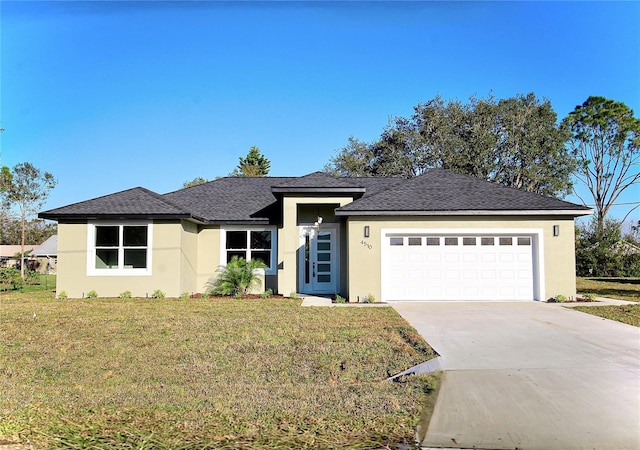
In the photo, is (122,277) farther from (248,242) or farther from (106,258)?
(248,242)

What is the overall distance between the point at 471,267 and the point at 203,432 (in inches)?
455

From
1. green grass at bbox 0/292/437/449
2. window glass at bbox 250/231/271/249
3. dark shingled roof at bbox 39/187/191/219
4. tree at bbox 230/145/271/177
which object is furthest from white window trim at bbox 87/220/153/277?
tree at bbox 230/145/271/177

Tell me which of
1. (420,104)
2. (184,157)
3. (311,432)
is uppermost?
(420,104)

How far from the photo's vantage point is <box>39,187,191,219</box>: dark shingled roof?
1475cm

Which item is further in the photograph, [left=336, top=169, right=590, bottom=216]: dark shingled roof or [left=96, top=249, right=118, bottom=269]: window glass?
[left=96, top=249, right=118, bottom=269]: window glass

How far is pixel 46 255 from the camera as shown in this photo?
3991 cm

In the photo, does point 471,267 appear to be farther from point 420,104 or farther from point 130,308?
point 420,104

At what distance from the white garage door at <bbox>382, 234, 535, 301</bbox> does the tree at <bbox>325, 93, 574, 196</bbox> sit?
21450 mm

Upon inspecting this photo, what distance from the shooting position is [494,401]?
192 inches

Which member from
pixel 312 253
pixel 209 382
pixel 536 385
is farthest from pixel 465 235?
pixel 209 382

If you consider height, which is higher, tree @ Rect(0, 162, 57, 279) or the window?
tree @ Rect(0, 162, 57, 279)

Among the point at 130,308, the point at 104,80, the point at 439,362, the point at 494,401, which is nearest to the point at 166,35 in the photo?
the point at 104,80

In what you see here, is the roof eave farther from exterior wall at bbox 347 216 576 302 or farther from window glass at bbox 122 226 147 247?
window glass at bbox 122 226 147 247

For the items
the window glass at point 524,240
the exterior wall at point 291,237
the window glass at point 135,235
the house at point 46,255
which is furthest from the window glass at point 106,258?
the house at point 46,255
